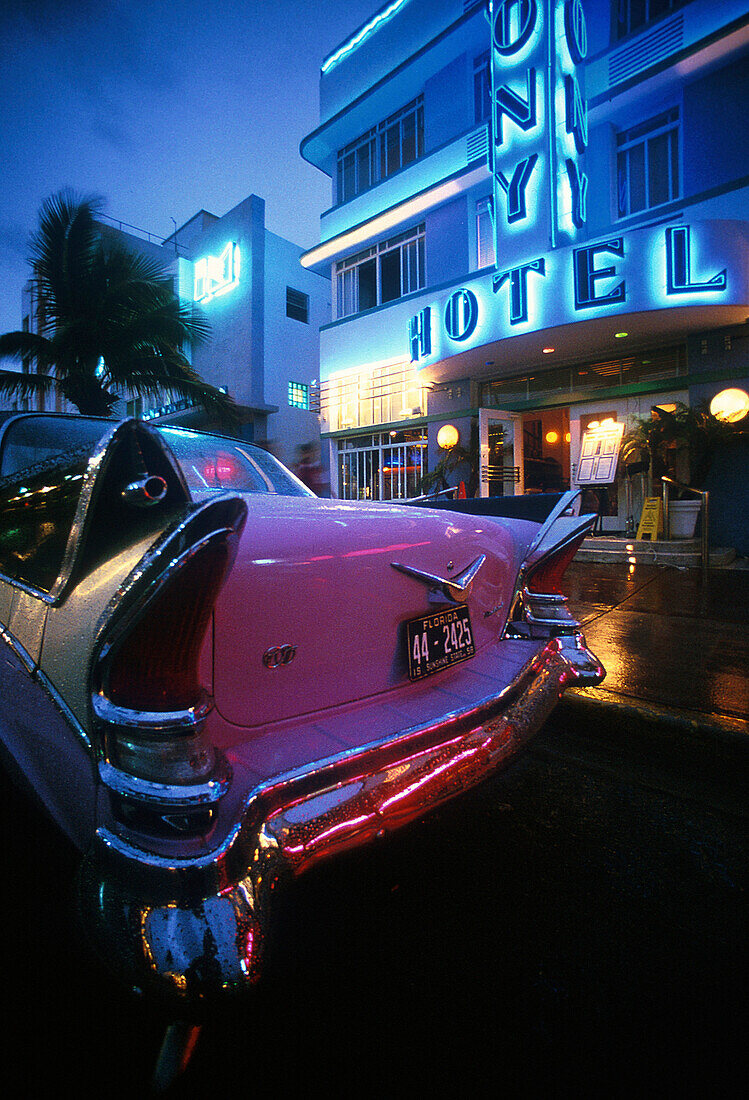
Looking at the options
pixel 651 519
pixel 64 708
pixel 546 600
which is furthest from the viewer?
pixel 651 519

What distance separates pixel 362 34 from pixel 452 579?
18673 millimetres

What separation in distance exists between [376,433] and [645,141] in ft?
27.2

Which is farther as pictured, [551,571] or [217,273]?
[217,273]

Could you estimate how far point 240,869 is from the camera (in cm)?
95

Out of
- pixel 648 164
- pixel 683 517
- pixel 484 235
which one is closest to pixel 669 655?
pixel 683 517

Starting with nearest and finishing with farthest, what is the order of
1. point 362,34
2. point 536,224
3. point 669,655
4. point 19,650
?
1. point 19,650
2. point 669,655
3. point 536,224
4. point 362,34

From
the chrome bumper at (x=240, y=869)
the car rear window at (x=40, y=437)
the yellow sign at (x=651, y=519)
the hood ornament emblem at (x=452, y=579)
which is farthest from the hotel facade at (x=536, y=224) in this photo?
the chrome bumper at (x=240, y=869)

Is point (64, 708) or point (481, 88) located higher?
point (481, 88)

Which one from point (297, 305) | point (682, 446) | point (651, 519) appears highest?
point (297, 305)

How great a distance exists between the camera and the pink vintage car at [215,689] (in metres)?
0.91

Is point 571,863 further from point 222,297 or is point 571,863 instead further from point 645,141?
point 222,297

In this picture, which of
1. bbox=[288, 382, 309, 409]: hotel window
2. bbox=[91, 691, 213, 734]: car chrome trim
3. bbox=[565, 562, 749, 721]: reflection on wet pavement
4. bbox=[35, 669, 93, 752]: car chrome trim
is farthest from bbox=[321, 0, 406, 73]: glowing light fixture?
bbox=[91, 691, 213, 734]: car chrome trim

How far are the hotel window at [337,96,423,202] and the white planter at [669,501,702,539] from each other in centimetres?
1086

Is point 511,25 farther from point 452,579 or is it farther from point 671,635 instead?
point 452,579
